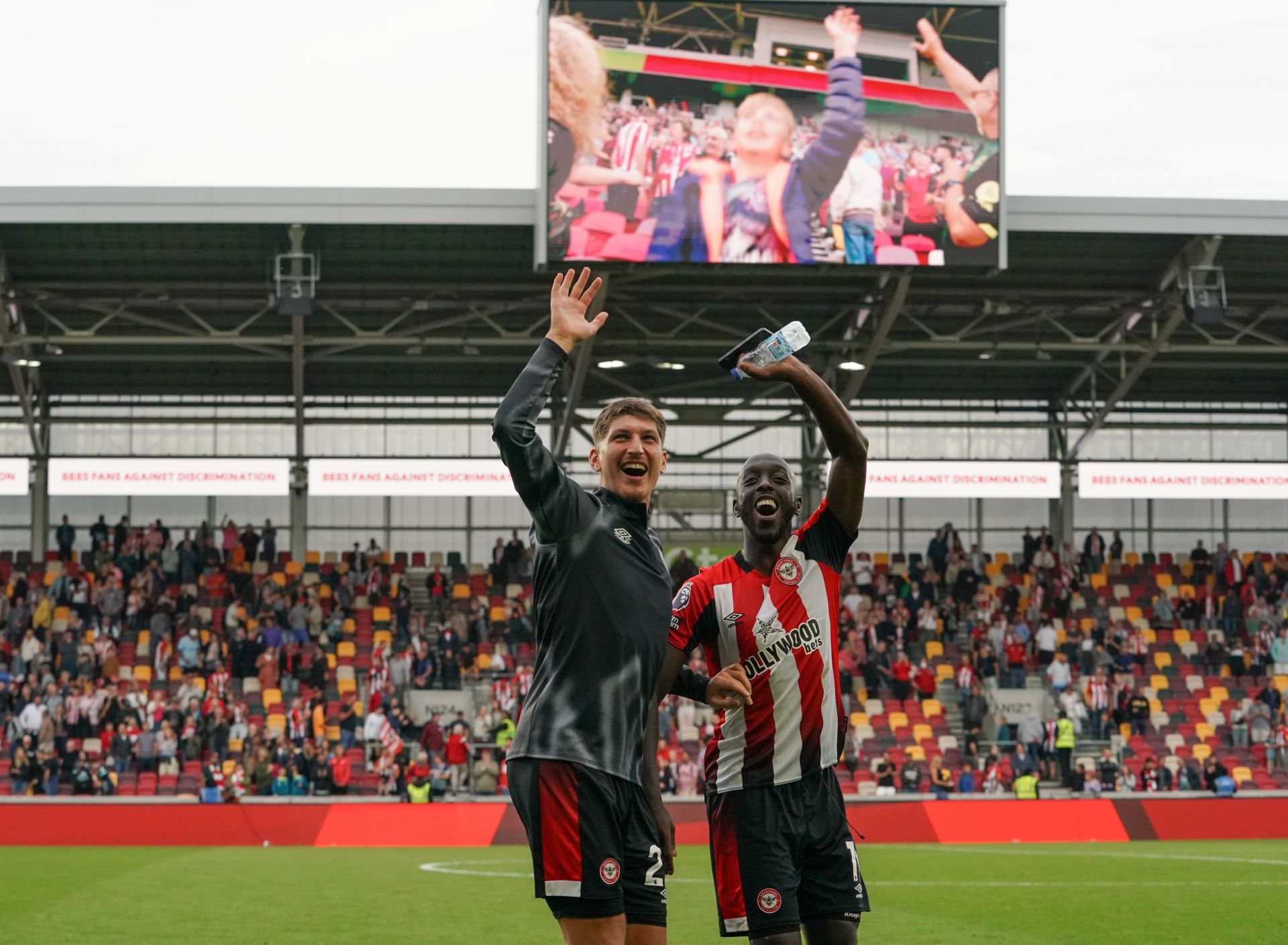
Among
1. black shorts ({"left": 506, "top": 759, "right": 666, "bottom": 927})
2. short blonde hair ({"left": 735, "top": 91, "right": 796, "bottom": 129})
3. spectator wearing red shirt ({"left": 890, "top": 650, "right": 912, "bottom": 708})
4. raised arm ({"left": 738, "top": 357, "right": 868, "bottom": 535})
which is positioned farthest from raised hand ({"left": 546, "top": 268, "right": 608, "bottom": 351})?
spectator wearing red shirt ({"left": 890, "top": 650, "right": 912, "bottom": 708})

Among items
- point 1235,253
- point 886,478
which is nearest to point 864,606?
point 886,478

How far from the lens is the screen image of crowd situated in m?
29.5

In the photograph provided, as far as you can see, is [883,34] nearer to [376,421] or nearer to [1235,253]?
[1235,253]

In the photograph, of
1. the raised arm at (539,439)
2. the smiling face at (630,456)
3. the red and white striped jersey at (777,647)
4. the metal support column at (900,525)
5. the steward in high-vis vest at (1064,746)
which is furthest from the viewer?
the metal support column at (900,525)

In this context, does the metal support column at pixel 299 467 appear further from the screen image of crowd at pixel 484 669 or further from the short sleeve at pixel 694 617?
the short sleeve at pixel 694 617

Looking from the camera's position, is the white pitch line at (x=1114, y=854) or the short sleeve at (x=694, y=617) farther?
the white pitch line at (x=1114, y=854)

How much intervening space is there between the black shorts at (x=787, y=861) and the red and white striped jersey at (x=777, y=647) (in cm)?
9

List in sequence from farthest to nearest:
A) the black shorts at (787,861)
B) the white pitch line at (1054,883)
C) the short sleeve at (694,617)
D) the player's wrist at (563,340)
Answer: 1. the white pitch line at (1054,883)
2. the short sleeve at (694,617)
3. the black shorts at (787,861)
4. the player's wrist at (563,340)

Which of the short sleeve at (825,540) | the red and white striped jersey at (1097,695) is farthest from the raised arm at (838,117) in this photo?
the short sleeve at (825,540)

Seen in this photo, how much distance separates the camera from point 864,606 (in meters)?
36.1

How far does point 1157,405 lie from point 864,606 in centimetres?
937

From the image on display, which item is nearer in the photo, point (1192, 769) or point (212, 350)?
point (1192, 769)

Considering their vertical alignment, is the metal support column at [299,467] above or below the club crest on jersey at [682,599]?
above

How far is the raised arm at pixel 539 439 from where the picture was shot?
16.8 feet
